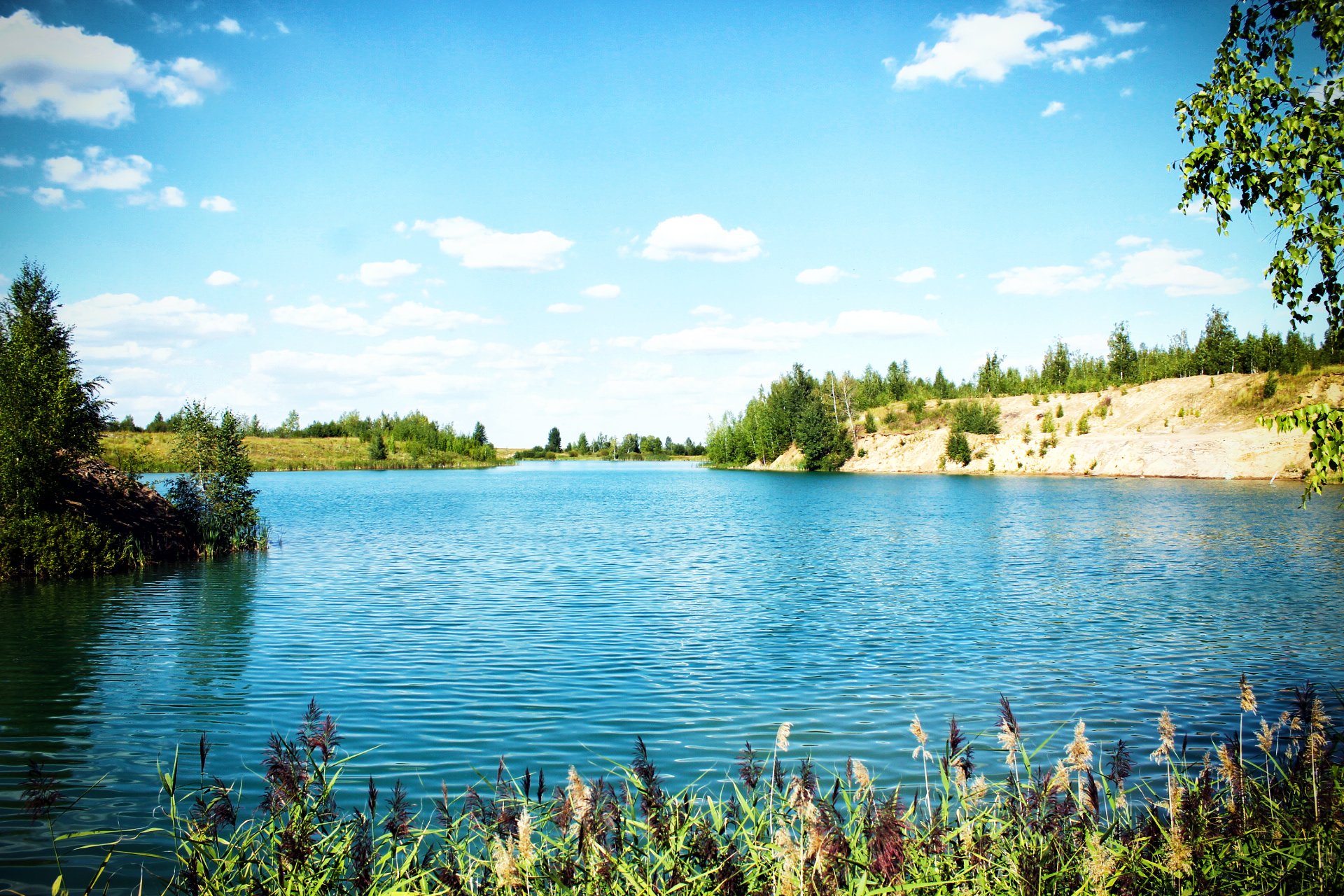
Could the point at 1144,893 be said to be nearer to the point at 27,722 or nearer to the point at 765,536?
the point at 27,722

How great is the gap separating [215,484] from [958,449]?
268ft

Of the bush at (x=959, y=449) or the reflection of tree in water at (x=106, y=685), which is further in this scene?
the bush at (x=959, y=449)

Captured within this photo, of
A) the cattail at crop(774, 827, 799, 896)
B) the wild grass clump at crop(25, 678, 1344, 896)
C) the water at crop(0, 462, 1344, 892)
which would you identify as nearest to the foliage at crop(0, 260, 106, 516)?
the water at crop(0, 462, 1344, 892)

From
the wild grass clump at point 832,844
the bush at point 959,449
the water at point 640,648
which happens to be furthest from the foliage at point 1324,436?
the bush at point 959,449

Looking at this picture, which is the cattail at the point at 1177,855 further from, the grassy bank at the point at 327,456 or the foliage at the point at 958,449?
the grassy bank at the point at 327,456

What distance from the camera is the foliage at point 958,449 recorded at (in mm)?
94562

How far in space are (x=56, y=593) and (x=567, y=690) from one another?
1703 cm

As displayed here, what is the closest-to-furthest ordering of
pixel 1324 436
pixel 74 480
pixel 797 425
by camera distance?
pixel 1324 436 < pixel 74 480 < pixel 797 425

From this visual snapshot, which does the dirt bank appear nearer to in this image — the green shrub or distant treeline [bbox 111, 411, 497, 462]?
the green shrub

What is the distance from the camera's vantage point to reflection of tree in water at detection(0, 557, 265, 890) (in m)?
8.45

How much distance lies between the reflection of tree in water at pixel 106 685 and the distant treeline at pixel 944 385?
89365 mm

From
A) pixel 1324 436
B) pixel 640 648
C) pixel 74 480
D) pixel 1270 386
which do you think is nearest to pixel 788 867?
pixel 1324 436

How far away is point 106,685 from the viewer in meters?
13.0

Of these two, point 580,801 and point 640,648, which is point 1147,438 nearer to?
point 640,648
